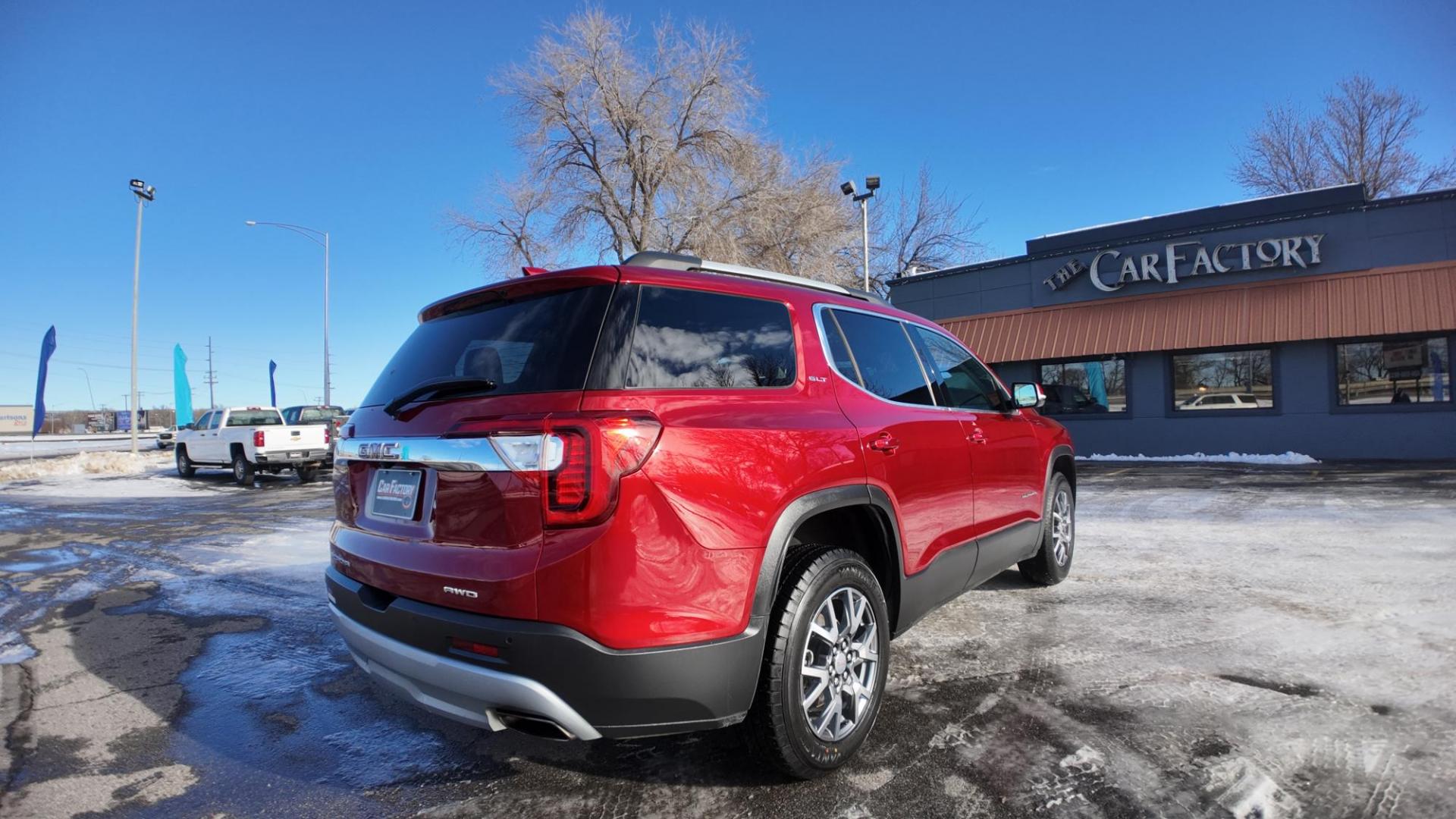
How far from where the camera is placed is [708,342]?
2586mm

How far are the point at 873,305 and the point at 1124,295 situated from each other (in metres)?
14.7

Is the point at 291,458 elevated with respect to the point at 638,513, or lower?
lower

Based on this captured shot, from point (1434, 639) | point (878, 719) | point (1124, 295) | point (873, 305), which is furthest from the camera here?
point (1124, 295)

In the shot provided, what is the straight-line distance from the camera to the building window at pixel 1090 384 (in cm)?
1627

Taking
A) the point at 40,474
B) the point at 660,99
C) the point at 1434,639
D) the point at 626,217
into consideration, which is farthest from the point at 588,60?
the point at 1434,639

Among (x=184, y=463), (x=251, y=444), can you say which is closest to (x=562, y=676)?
(x=251, y=444)

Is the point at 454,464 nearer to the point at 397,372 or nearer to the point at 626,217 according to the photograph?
the point at 397,372

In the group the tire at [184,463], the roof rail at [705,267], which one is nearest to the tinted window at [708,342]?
the roof rail at [705,267]

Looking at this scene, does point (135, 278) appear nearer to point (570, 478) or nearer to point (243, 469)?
point (243, 469)

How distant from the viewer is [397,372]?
9.87 ft

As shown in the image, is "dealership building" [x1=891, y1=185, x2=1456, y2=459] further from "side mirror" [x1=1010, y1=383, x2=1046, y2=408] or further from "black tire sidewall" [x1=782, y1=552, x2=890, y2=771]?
"black tire sidewall" [x1=782, y1=552, x2=890, y2=771]

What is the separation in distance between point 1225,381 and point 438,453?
666 inches

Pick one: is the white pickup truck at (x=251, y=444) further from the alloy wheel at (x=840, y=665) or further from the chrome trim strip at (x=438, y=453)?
the alloy wheel at (x=840, y=665)

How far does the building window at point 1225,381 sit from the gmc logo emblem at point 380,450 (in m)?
16.8
